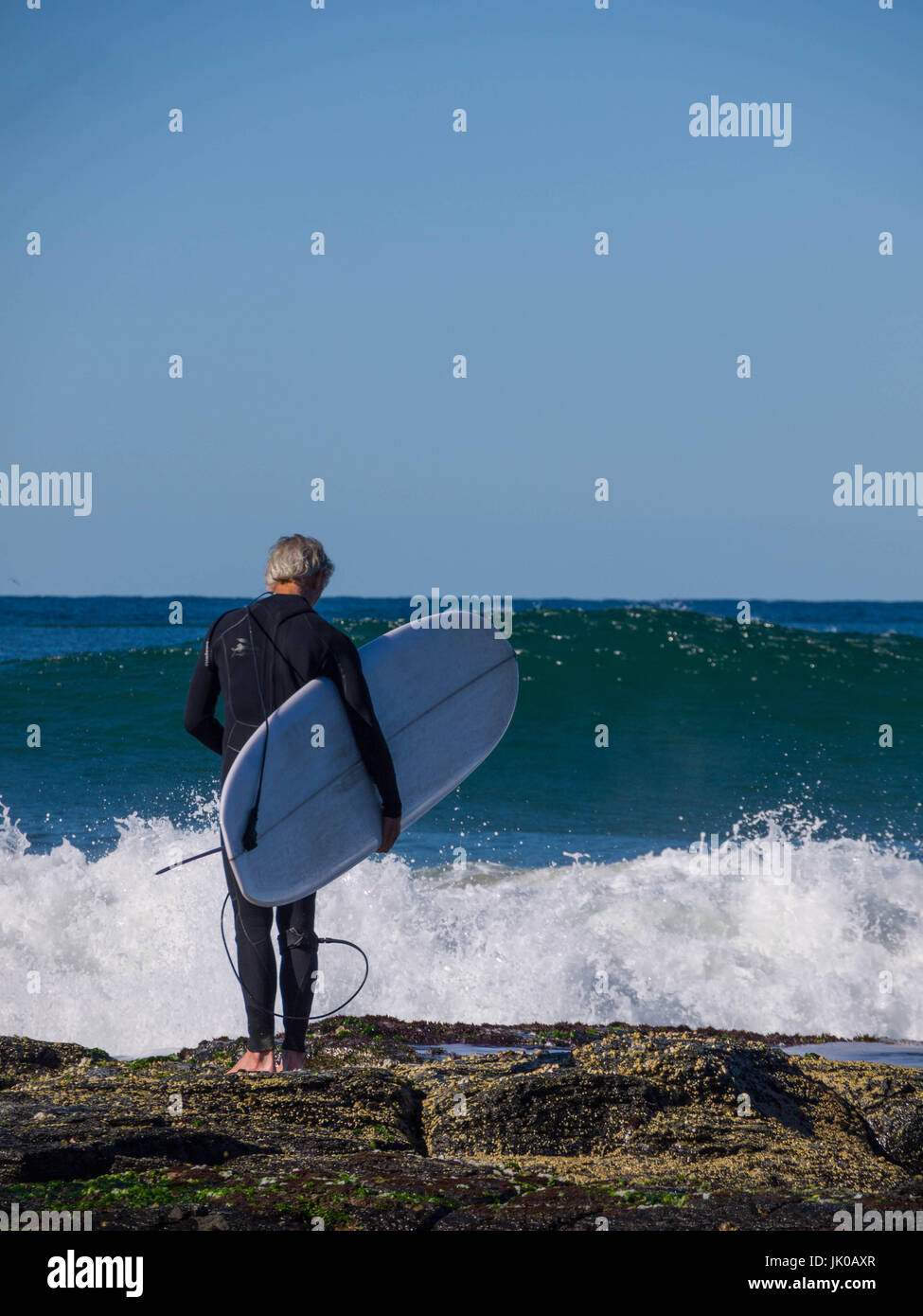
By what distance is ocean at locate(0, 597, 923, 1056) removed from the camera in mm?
6398

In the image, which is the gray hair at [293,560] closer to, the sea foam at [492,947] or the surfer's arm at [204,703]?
the surfer's arm at [204,703]

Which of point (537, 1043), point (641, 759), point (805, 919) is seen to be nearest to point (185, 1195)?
point (537, 1043)

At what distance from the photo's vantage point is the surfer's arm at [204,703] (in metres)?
3.99

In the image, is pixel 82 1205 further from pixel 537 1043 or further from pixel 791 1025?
pixel 791 1025

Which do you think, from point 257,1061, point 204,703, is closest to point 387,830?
point 204,703

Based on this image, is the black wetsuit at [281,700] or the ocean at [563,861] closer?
the black wetsuit at [281,700]

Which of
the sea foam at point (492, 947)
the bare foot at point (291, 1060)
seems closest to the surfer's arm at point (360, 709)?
the bare foot at point (291, 1060)

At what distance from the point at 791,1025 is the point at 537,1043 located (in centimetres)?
205

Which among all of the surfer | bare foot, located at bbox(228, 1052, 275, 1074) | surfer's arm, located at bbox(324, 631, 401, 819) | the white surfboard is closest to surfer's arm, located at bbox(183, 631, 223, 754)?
the surfer

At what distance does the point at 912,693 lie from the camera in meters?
17.0

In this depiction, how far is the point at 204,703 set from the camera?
407 cm

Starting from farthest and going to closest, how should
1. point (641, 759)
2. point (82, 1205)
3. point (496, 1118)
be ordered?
1. point (641, 759)
2. point (496, 1118)
3. point (82, 1205)

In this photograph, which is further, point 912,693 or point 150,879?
point 912,693

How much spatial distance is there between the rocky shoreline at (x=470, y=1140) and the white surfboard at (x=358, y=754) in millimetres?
761
